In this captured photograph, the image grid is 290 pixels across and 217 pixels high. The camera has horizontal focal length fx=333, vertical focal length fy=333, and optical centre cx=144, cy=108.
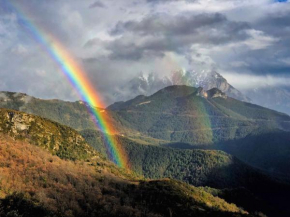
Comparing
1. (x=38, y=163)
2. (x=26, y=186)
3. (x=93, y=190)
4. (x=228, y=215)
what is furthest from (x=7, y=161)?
(x=228, y=215)

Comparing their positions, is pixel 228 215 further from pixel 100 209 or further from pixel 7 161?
pixel 7 161

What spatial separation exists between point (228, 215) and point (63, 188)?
7085 centimetres

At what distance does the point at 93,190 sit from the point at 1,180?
3691cm

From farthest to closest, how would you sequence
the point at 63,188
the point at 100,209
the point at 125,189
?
the point at 125,189 → the point at 63,188 → the point at 100,209

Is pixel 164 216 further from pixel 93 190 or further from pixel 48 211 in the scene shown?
pixel 48 211

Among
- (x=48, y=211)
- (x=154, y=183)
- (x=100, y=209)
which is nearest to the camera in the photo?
(x=48, y=211)

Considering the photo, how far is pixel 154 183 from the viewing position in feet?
604

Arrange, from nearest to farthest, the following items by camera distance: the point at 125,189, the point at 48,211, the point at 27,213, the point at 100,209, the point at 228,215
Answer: the point at 27,213 < the point at 48,211 < the point at 100,209 < the point at 228,215 < the point at 125,189

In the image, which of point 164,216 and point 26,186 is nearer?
point 26,186

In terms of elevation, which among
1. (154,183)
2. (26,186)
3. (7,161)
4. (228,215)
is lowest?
(228,215)

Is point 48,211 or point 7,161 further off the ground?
point 7,161

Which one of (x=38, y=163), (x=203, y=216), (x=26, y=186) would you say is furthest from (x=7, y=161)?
(x=203, y=216)

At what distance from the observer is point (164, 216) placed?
12031cm

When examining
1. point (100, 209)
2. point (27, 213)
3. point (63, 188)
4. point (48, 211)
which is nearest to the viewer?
point (27, 213)
